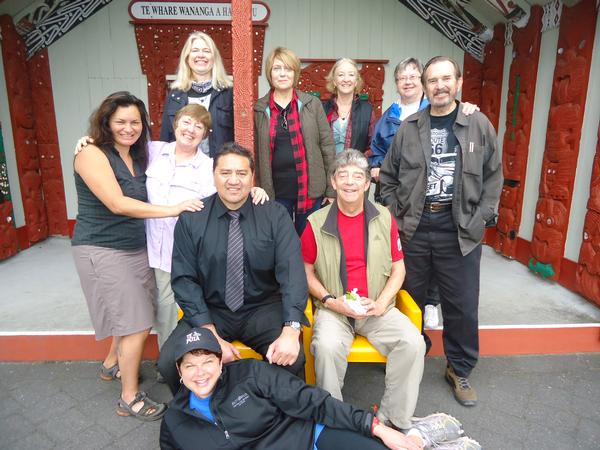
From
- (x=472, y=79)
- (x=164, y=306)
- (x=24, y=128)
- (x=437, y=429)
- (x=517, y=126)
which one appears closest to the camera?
(x=437, y=429)

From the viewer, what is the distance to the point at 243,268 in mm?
2199

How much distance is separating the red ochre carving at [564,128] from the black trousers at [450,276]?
1.58m

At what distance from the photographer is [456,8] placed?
4621 millimetres

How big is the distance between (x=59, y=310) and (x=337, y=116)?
256 centimetres

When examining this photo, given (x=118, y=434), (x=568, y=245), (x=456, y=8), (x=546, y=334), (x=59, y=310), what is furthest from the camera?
(x=456, y=8)

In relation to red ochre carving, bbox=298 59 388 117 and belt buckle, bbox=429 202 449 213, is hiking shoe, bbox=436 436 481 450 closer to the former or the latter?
belt buckle, bbox=429 202 449 213

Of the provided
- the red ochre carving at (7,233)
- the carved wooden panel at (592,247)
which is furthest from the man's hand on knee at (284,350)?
the red ochre carving at (7,233)

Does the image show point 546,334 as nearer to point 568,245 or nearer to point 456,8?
point 568,245

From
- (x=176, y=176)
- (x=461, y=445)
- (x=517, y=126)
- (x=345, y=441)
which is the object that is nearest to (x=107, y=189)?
(x=176, y=176)

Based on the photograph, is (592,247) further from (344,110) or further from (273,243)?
(273,243)

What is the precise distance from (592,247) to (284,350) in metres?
2.76

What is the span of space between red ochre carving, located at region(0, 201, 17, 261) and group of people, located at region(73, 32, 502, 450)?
257cm

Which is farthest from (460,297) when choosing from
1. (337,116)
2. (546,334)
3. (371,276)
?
(337,116)

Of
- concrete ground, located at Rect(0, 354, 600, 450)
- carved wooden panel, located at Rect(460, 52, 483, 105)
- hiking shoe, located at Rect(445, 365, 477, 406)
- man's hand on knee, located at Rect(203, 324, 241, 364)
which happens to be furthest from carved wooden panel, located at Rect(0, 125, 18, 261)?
carved wooden panel, located at Rect(460, 52, 483, 105)
